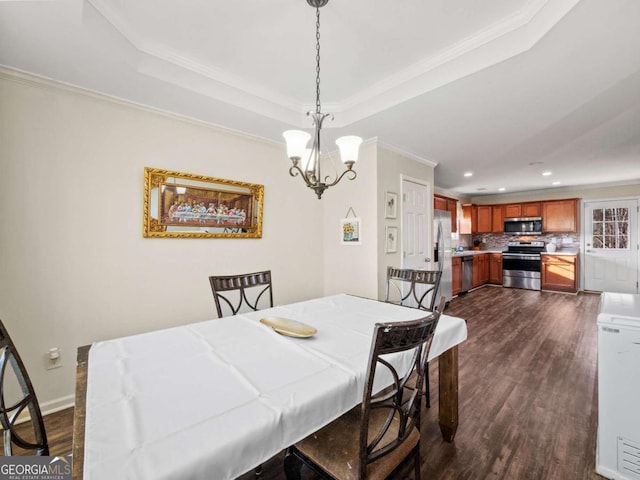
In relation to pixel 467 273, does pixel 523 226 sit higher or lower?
higher

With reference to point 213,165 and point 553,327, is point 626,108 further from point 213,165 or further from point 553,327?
point 213,165

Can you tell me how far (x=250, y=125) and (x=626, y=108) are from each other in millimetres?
3369

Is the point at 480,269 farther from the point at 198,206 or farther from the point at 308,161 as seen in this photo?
the point at 198,206

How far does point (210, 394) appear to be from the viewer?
938 millimetres

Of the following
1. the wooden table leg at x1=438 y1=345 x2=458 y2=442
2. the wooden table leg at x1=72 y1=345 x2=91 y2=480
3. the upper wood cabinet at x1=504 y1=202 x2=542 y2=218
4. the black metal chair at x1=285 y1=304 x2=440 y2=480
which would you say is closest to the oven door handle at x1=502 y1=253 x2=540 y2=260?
the upper wood cabinet at x1=504 y1=202 x2=542 y2=218

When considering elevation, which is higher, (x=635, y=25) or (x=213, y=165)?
(x=635, y=25)

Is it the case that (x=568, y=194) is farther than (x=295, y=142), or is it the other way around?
(x=568, y=194)

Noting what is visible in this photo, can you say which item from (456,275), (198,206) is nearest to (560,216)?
(456,275)

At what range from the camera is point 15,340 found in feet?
6.21

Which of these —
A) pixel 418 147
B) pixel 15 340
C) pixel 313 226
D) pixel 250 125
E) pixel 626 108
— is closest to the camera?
pixel 15 340

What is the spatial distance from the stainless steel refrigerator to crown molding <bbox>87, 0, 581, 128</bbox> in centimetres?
282

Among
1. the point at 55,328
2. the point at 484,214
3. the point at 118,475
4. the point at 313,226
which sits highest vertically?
the point at 484,214

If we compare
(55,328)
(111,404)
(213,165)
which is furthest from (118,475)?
(213,165)

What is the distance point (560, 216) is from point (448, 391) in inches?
260
